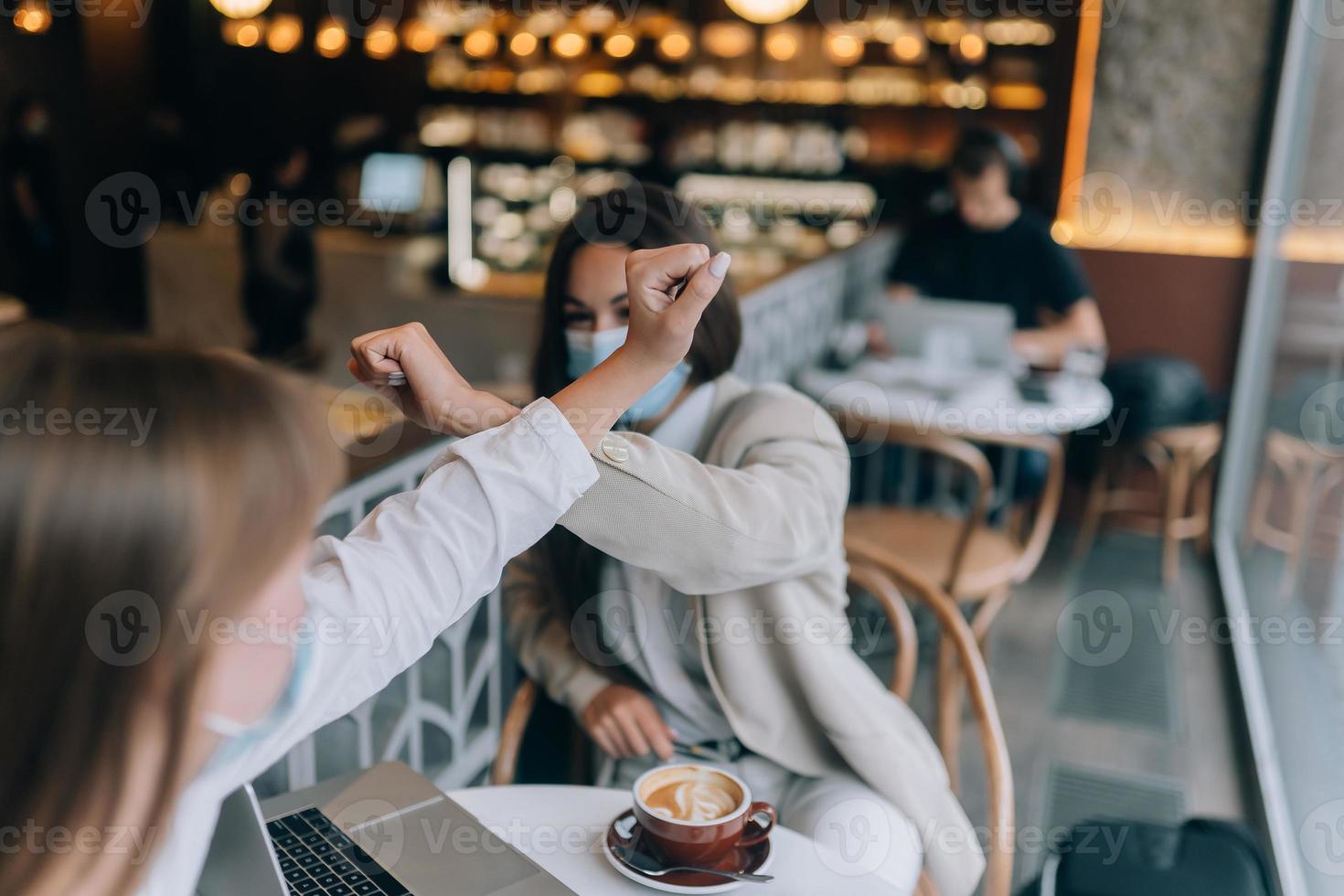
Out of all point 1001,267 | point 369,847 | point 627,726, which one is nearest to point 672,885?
point 369,847

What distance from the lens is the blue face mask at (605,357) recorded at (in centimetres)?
136

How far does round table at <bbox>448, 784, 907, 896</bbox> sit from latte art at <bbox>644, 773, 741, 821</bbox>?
71mm

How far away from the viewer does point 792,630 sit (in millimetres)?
1315

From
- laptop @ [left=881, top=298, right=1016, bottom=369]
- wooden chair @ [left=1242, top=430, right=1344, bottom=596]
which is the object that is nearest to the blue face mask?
wooden chair @ [left=1242, top=430, right=1344, bottom=596]

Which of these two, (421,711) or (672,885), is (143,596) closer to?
(672,885)

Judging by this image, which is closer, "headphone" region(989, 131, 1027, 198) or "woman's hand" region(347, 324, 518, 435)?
"woman's hand" region(347, 324, 518, 435)

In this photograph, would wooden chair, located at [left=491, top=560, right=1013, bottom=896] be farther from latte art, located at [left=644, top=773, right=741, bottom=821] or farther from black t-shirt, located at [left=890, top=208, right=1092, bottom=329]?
black t-shirt, located at [left=890, top=208, right=1092, bottom=329]

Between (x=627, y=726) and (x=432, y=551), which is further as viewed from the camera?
(x=627, y=726)

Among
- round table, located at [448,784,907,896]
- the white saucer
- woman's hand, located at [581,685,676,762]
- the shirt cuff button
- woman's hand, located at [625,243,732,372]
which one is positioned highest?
woman's hand, located at [625,243,732,372]

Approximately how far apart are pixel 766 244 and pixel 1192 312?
2.47 metres

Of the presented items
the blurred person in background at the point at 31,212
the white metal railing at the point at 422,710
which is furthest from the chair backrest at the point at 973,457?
the blurred person in background at the point at 31,212

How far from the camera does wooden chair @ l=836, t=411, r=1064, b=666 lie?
8.80 feet

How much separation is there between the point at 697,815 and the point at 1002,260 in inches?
126

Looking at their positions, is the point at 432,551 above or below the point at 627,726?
above
